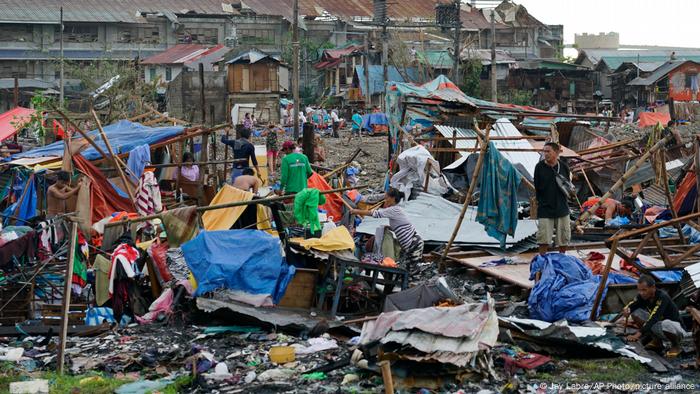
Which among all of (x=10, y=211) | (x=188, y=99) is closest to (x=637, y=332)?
(x=10, y=211)

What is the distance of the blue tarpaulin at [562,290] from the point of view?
333 inches

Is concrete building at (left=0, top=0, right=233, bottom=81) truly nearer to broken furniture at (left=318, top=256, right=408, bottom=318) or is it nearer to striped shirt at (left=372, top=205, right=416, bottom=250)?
striped shirt at (left=372, top=205, right=416, bottom=250)

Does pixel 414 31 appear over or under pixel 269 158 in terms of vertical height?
over

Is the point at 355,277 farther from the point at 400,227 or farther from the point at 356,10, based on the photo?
the point at 356,10

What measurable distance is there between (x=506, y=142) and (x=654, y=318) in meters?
10.1

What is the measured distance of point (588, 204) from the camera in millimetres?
14398

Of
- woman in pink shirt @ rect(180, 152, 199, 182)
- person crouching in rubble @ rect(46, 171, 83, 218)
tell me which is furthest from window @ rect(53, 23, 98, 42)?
person crouching in rubble @ rect(46, 171, 83, 218)

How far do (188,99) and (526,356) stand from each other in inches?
1441

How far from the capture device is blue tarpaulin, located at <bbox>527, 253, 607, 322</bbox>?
27.8ft

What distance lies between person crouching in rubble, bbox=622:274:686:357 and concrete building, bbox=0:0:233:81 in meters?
44.3

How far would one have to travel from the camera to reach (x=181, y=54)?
164ft

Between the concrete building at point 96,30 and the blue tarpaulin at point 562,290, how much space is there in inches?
1697

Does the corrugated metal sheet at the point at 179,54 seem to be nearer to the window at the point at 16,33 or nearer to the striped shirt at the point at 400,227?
the window at the point at 16,33

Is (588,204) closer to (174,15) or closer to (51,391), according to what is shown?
(51,391)
